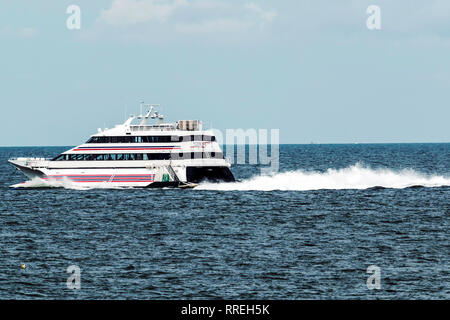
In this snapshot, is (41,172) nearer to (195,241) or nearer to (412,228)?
(195,241)

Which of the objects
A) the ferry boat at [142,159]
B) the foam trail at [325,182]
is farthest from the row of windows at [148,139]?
the foam trail at [325,182]

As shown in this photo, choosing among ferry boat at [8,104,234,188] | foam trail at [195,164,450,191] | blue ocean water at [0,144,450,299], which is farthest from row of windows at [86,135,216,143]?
foam trail at [195,164,450,191]

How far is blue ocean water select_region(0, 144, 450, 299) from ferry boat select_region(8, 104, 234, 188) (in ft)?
4.02

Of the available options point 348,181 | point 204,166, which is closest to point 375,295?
point 204,166

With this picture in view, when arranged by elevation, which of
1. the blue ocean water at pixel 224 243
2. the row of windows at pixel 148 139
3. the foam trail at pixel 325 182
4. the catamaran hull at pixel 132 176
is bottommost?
the blue ocean water at pixel 224 243

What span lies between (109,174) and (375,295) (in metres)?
36.8

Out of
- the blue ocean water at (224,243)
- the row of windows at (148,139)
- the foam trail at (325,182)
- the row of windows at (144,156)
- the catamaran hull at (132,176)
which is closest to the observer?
the blue ocean water at (224,243)

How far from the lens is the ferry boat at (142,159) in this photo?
194 feet

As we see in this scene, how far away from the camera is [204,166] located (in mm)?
59625

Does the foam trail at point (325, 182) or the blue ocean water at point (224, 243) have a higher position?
the foam trail at point (325, 182)

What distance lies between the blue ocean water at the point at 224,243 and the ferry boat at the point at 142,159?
1.23 metres

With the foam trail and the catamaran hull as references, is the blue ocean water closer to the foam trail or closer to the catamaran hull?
the catamaran hull

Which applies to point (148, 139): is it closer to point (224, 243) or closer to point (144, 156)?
point (144, 156)

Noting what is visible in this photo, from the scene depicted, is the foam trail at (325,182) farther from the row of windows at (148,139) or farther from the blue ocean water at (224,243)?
the row of windows at (148,139)
